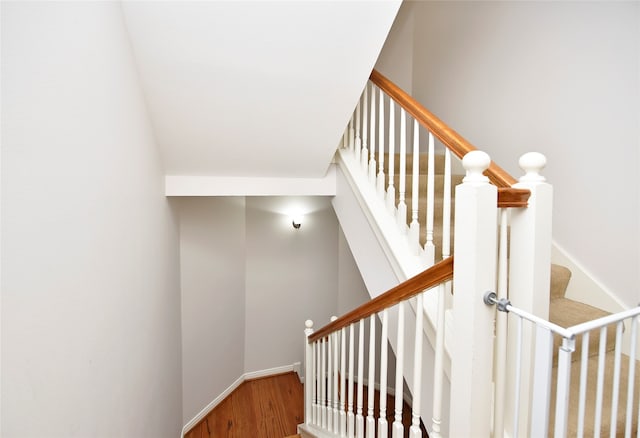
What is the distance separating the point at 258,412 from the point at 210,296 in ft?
4.33

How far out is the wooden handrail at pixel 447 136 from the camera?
110 centimetres

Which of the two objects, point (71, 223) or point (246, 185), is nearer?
point (71, 223)

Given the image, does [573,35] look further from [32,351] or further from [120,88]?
[32,351]

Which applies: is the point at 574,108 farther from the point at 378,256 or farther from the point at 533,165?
the point at 378,256

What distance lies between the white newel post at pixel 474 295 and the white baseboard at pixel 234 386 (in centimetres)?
281

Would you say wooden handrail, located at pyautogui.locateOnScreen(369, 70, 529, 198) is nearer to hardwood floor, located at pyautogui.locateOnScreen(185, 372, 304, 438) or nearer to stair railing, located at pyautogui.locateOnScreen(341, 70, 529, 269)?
Answer: stair railing, located at pyautogui.locateOnScreen(341, 70, 529, 269)

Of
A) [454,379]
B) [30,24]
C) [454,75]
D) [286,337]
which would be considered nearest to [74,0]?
[30,24]

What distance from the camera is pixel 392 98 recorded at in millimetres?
1776

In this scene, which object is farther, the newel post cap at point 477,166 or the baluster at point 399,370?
the baluster at point 399,370

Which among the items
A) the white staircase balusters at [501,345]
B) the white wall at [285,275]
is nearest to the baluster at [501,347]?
the white staircase balusters at [501,345]

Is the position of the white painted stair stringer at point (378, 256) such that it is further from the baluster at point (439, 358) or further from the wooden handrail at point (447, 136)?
the wooden handrail at point (447, 136)

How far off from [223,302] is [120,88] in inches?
99.3

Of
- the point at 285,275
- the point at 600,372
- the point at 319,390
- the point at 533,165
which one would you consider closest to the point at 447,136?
the point at 533,165

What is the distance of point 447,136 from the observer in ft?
4.35
